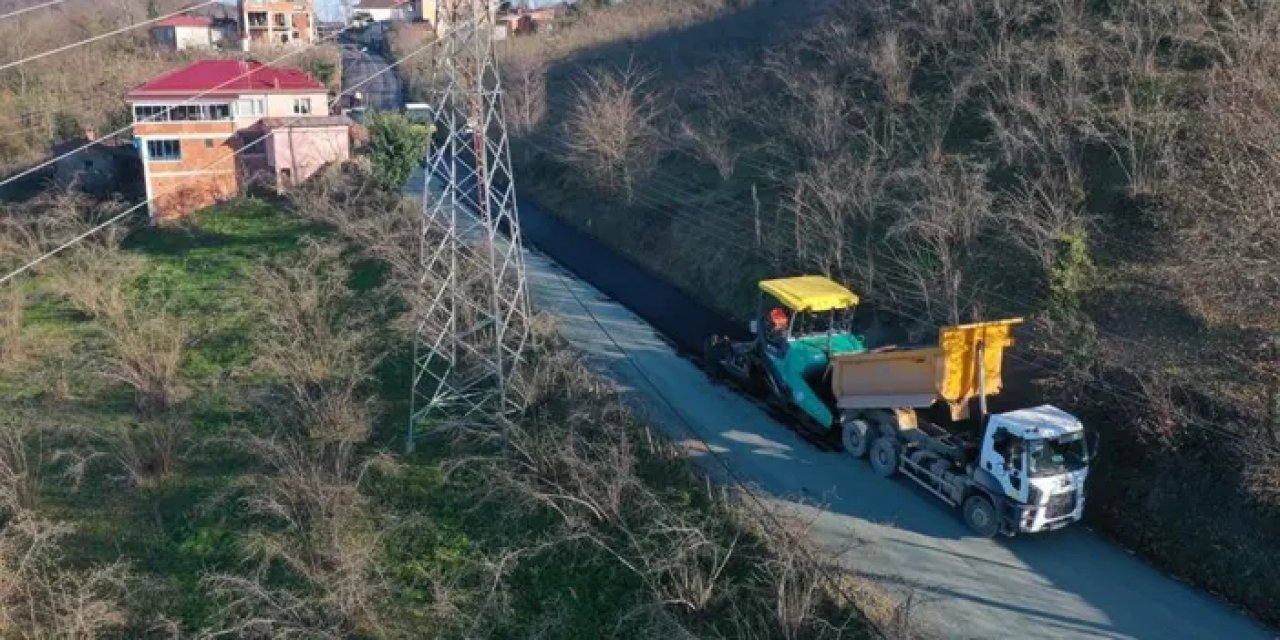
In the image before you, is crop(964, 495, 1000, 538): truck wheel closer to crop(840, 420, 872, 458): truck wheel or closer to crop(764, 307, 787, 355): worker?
crop(840, 420, 872, 458): truck wheel

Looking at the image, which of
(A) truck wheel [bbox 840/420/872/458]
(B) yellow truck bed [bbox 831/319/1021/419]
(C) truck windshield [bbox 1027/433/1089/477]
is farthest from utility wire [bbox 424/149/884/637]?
(C) truck windshield [bbox 1027/433/1089/477]

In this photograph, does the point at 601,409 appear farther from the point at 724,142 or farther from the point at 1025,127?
the point at 724,142

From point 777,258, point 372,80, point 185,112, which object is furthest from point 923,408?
point 372,80

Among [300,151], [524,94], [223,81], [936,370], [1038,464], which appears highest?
[223,81]

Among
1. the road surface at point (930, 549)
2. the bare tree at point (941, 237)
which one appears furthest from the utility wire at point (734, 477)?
the bare tree at point (941, 237)

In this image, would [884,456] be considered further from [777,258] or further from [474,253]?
[474,253]
